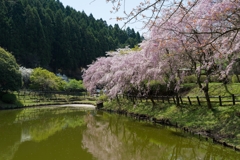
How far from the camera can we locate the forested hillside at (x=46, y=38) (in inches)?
2041

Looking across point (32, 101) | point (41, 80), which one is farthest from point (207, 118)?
point (41, 80)

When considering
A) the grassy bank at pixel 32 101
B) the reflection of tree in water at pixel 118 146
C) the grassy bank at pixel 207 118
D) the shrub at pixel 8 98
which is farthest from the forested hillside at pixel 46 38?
the reflection of tree in water at pixel 118 146

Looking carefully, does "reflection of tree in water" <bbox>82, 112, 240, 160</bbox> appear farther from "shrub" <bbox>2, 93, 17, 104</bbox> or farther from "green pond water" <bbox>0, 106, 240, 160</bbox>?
"shrub" <bbox>2, 93, 17, 104</bbox>

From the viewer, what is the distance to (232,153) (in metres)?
8.21

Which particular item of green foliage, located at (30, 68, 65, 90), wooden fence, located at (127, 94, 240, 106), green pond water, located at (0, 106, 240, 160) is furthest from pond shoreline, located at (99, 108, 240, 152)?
green foliage, located at (30, 68, 65, 90)

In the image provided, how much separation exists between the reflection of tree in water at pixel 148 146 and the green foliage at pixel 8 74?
1923cm

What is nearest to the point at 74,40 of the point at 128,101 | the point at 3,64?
the point at 3,64

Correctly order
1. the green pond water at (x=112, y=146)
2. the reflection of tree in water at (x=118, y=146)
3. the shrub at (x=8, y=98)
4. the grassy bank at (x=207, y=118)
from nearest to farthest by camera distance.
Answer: the green pond water at (x=112, y=146) < the reflection of tree in water at (x=118, y=146) < the grassy bank at (x=207, y=118) < the shrub at (x=8, y=98)

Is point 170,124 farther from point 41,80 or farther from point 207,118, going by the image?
point 41,80

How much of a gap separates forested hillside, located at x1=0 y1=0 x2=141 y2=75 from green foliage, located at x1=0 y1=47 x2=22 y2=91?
22.4 metres

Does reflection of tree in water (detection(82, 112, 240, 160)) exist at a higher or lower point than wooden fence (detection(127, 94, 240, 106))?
lower

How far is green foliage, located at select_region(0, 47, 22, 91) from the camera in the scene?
91.2ft

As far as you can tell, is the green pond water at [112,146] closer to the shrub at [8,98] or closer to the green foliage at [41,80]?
the shrub at [8,98]

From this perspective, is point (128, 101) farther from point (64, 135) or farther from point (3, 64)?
point (3, 64)
